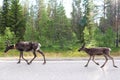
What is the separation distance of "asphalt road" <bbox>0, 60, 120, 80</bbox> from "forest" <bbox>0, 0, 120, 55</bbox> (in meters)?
20.4

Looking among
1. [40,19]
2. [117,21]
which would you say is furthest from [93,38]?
[40,19]

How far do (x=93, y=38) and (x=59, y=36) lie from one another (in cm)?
354

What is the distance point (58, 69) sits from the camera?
4719 millimetres

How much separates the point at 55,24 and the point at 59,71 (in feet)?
74.6

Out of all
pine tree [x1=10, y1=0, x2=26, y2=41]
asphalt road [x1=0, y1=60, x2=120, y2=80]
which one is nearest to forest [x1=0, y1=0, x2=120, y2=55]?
pine tree [x1=10, y1=0, x2=26, y2=41]

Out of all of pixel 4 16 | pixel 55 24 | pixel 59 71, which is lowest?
pixel 59 71

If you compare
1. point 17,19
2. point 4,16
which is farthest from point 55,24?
point 4,16

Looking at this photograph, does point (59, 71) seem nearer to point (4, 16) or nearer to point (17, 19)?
point (17, 19)

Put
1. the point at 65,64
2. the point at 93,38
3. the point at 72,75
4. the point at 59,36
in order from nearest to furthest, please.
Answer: the point at 72,75 < the point at 65,64 < the point at 93,38 < the point at 59,36

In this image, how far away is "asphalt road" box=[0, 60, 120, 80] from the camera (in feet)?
13.5

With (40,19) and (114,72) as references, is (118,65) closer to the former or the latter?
(114,72)

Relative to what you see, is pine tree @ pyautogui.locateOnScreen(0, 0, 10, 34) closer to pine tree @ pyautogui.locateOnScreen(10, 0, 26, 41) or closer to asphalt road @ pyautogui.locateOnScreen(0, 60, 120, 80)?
pine tree @ pyautogui.locateOnScreen(10, 0, 26, 41)

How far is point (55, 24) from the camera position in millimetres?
27219

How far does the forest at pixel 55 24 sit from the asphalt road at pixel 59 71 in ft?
67.0
